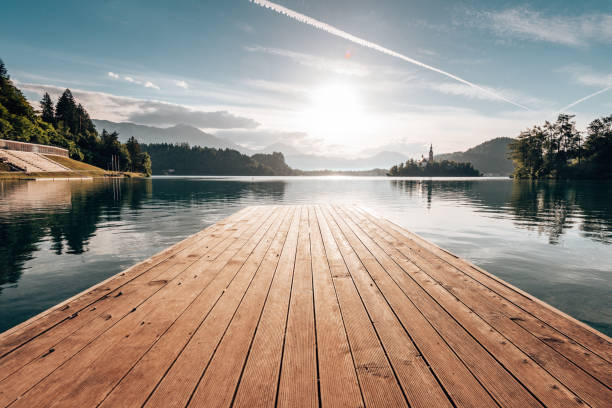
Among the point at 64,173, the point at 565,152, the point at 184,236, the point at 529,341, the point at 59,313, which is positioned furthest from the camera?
the point at 565,152

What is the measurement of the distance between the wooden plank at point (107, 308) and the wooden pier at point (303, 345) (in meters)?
0.02

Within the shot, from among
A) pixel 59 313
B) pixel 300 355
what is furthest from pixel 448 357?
pixel 59 313

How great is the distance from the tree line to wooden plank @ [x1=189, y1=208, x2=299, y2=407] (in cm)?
8292

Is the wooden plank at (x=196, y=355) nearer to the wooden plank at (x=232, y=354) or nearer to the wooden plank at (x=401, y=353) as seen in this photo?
the wooden plank at (x=232, y=354)

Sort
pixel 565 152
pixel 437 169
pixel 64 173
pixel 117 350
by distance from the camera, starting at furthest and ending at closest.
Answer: pixel 437 169 < pixel 565 152 < pixel 64 173 < pixel 117 350

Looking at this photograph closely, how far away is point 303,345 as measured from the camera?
2.41m

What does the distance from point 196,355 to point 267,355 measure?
1.84 feet

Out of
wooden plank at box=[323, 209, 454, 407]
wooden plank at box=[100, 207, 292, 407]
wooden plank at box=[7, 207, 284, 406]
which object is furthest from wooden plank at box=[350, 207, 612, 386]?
wooden plank at box=[7, 207, 284, 406]

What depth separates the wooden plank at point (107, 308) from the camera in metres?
2.21

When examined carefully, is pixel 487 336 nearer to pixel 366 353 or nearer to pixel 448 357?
pixel 448 357

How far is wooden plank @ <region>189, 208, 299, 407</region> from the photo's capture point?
1811 millimetres

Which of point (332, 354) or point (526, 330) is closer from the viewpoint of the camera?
point (332, 354)

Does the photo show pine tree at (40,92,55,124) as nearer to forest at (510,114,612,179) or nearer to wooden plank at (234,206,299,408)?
wooden plank at (234,206,299,408)

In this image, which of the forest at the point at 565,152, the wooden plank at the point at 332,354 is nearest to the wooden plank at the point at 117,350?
the wooden plank at the point at 332,354
